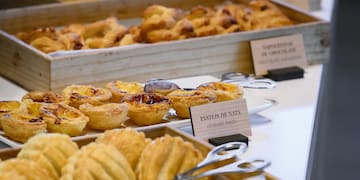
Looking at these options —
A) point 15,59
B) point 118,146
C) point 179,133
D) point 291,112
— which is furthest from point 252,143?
point 15,59

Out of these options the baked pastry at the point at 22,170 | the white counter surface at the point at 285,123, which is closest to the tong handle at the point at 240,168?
the baked pastry at the point at 22,170

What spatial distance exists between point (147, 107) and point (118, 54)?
14.5 inches

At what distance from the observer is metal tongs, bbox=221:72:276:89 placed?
2119 millimetres

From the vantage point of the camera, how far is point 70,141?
50.3 inches

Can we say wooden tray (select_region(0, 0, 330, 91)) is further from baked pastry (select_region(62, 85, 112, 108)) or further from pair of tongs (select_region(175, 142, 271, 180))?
pair of tongs (select_region(175, 142, 271, 180))

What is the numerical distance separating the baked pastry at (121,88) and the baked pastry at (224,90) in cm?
15

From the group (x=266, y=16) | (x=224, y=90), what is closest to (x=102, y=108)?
(x=224, y=90)

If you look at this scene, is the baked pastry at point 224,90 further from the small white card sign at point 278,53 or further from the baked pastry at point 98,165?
the baked pastry at point 98,165

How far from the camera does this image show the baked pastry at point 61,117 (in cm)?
162

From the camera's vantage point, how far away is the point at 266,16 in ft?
8.08

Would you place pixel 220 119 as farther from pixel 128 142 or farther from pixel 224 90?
pixel 128 142

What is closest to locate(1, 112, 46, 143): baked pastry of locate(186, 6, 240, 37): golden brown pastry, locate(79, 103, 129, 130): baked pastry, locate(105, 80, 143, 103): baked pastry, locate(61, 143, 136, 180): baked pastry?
locate(79, 103, 129, 130): baked pastry

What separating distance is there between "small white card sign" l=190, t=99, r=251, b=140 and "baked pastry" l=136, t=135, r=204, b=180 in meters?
0.39

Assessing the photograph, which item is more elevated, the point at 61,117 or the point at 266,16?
the point at 266,16
